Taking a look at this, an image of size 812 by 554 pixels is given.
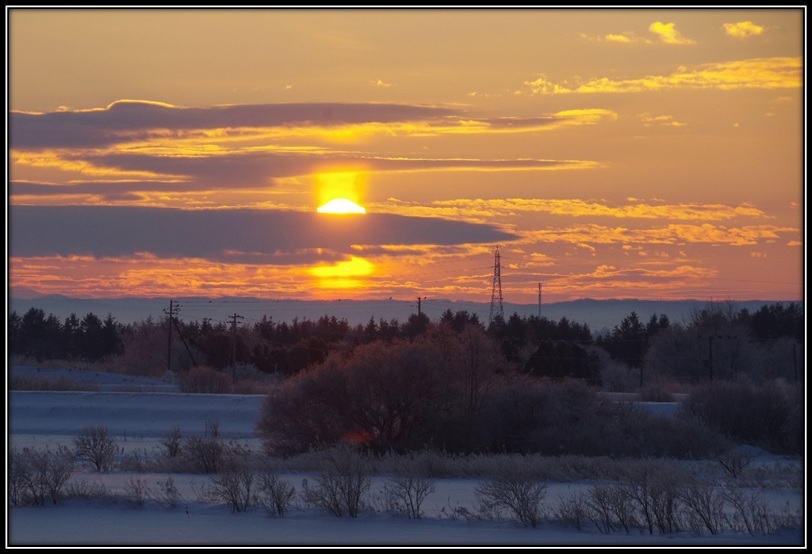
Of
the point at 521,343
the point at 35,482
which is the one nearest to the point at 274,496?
the point at 35,482

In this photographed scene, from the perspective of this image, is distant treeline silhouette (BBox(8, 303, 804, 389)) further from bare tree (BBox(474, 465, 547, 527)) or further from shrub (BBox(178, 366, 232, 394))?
bare tree (BBox(474, 465, 547, 527))

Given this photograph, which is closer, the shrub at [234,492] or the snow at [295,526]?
the snow at [295,526]

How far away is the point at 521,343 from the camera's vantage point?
233 feet

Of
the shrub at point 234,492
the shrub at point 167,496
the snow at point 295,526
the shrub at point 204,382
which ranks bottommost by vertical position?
the snow at point 295,526

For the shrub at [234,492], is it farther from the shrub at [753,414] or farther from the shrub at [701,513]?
the shrub at [753,414]

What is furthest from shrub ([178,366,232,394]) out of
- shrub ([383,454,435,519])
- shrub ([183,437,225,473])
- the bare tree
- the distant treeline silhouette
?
the bare tree

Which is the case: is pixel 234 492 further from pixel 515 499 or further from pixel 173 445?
pixel 173 445

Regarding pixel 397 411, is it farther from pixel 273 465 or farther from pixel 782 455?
pixel 782 455

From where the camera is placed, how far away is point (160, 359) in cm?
8056

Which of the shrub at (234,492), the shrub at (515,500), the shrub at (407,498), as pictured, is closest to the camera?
the shrub at (515,500)

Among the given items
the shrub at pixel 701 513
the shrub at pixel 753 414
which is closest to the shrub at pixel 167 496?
the shrub at pixel 701 513

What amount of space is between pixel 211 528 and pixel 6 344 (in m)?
4.09

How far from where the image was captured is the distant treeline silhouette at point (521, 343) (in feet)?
206

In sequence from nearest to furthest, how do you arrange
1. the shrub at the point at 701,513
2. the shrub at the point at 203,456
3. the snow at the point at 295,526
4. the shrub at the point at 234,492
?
the snow at the point at 295,526 → the shrub at the point at 701,513 → the shrub at the point at 234,492 → the shrub at the point at 203,456
